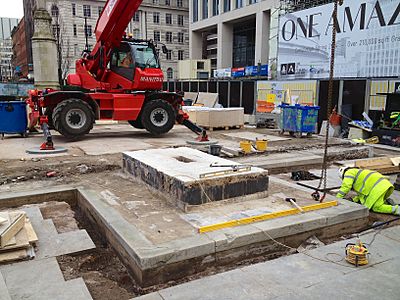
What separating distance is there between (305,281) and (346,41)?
18.5 m

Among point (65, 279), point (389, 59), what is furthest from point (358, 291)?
point (389, 59)

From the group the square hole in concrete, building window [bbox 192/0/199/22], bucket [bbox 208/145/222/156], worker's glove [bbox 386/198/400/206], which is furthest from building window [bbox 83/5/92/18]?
worker's glove [bbox 386/198/400/206]

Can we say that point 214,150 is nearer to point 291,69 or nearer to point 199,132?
point 199,132

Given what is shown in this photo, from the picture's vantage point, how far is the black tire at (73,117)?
36.1 feet

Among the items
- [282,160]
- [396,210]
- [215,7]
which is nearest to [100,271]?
[396,210]

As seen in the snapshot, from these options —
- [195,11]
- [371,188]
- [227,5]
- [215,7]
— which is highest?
[195,11]

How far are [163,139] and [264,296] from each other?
952 cm

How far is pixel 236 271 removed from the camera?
12.4 ft

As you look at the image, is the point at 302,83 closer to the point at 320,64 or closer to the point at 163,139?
the point at 320,64

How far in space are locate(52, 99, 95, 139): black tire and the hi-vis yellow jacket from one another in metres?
8.15

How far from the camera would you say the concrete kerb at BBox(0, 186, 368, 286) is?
3.79 metres

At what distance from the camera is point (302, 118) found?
1312 cm

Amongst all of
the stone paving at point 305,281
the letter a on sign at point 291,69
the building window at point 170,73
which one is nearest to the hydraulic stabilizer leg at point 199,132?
the stone paving at point 305,281

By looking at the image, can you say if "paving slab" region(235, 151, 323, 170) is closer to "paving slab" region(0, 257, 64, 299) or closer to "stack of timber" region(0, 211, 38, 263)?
"stack of timber" region(0, 211, 38, 263)
